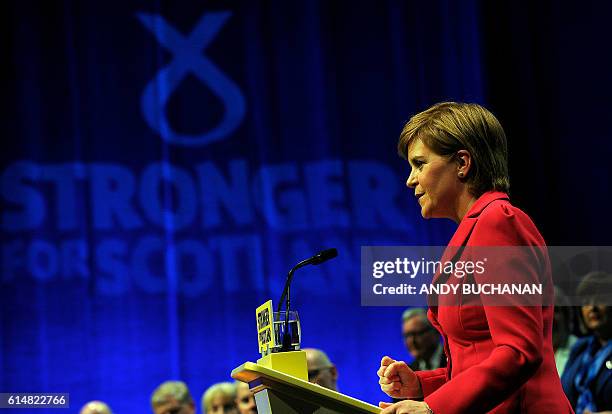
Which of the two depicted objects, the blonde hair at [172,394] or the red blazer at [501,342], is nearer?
the red blazer at [501,342]

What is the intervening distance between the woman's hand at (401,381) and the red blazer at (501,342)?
0.13m

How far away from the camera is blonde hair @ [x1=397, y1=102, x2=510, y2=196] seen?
1856 mm

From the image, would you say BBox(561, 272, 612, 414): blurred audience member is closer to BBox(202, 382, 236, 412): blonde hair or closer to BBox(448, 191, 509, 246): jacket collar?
BBox(202, 382, 236, 412): blonde hair

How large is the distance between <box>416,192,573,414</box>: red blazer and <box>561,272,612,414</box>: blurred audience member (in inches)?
89.3

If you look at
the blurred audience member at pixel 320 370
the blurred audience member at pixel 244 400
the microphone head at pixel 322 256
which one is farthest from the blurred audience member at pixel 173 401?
the microphone head at pixel 322 256

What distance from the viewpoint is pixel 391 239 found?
238 inches

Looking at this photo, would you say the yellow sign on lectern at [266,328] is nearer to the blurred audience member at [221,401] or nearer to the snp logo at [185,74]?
the blurred audience member at [221,401]

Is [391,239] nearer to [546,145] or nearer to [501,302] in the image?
[546,145]

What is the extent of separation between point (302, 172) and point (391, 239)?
72 centimetres

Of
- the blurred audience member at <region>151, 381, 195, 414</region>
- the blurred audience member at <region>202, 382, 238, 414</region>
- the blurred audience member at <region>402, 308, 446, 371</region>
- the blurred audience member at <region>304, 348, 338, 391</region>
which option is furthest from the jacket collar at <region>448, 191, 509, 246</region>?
the blurred audience member at <region>151, 381, 195, 414</region>

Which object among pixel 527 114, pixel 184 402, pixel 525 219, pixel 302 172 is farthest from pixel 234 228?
pixel 525 219

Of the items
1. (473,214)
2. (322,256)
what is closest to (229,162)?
(322,256)

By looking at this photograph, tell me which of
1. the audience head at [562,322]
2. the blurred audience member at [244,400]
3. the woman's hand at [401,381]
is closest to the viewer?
the woman's hand at [401,381]

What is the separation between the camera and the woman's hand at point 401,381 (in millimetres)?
1940
